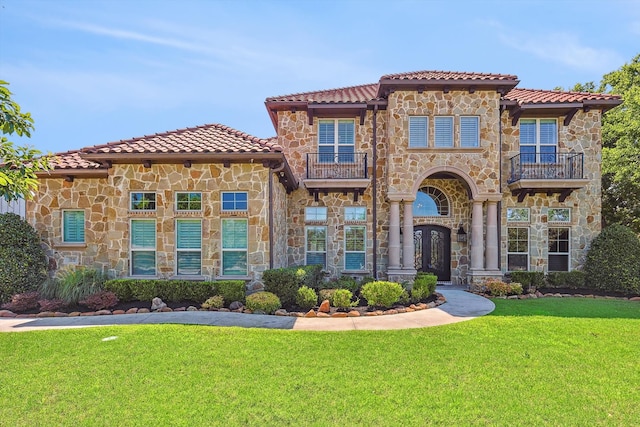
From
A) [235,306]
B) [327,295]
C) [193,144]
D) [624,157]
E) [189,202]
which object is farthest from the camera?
[624,157]

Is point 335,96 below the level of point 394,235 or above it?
above

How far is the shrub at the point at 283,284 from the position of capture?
9547mm

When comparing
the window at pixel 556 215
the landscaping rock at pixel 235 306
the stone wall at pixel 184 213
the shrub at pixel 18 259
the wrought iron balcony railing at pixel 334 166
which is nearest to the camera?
the landscaping rock at pixel 235 306

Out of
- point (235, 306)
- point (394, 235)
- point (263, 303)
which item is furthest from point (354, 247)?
point (235, 306)

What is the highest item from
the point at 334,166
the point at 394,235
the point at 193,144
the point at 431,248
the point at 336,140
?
the point at 336,140

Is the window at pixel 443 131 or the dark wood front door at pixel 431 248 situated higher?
the window at pixel 443 131

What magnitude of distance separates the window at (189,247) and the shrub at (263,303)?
2425mm

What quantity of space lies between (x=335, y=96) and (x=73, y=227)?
11.0 metres

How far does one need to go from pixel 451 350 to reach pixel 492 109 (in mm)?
10715

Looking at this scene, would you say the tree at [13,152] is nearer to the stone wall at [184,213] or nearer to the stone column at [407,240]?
the stone wall at [184,213]

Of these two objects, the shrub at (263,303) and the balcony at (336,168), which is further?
the balcony at (336,168)

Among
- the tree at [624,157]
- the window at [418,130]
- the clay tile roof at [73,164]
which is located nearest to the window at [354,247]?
the window at [418,130]

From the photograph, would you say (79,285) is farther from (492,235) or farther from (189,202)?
(492,235)

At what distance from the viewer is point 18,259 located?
10234 millimetres
